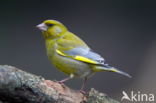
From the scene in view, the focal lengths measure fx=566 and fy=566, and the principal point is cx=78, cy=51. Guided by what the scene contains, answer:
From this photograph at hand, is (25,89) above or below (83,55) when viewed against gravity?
below

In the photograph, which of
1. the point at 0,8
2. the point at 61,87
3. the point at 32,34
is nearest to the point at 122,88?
the point at 32,34

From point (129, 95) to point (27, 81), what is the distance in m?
2.08

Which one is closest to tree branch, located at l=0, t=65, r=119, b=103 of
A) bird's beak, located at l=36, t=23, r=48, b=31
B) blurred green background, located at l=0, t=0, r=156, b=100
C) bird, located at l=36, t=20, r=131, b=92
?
bird, located at l=36, t=20, r=131, b=92

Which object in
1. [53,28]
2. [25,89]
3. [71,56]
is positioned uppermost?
[53,28]

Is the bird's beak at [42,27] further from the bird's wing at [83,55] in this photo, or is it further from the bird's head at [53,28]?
the bird's wing at [83,55]

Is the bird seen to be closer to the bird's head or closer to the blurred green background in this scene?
the bird's head

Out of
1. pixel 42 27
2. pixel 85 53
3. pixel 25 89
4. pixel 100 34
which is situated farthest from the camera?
pixel 100 34

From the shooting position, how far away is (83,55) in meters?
3.66

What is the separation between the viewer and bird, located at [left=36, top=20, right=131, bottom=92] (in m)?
3.63

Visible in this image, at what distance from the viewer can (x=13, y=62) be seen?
5215 mm

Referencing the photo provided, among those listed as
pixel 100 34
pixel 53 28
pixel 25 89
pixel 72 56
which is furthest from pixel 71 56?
pixel 100 34

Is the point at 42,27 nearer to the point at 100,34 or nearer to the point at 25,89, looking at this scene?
the point at 25,89

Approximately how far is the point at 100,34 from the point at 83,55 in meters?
1.79

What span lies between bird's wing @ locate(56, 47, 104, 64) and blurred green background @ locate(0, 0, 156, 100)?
1532 mm
